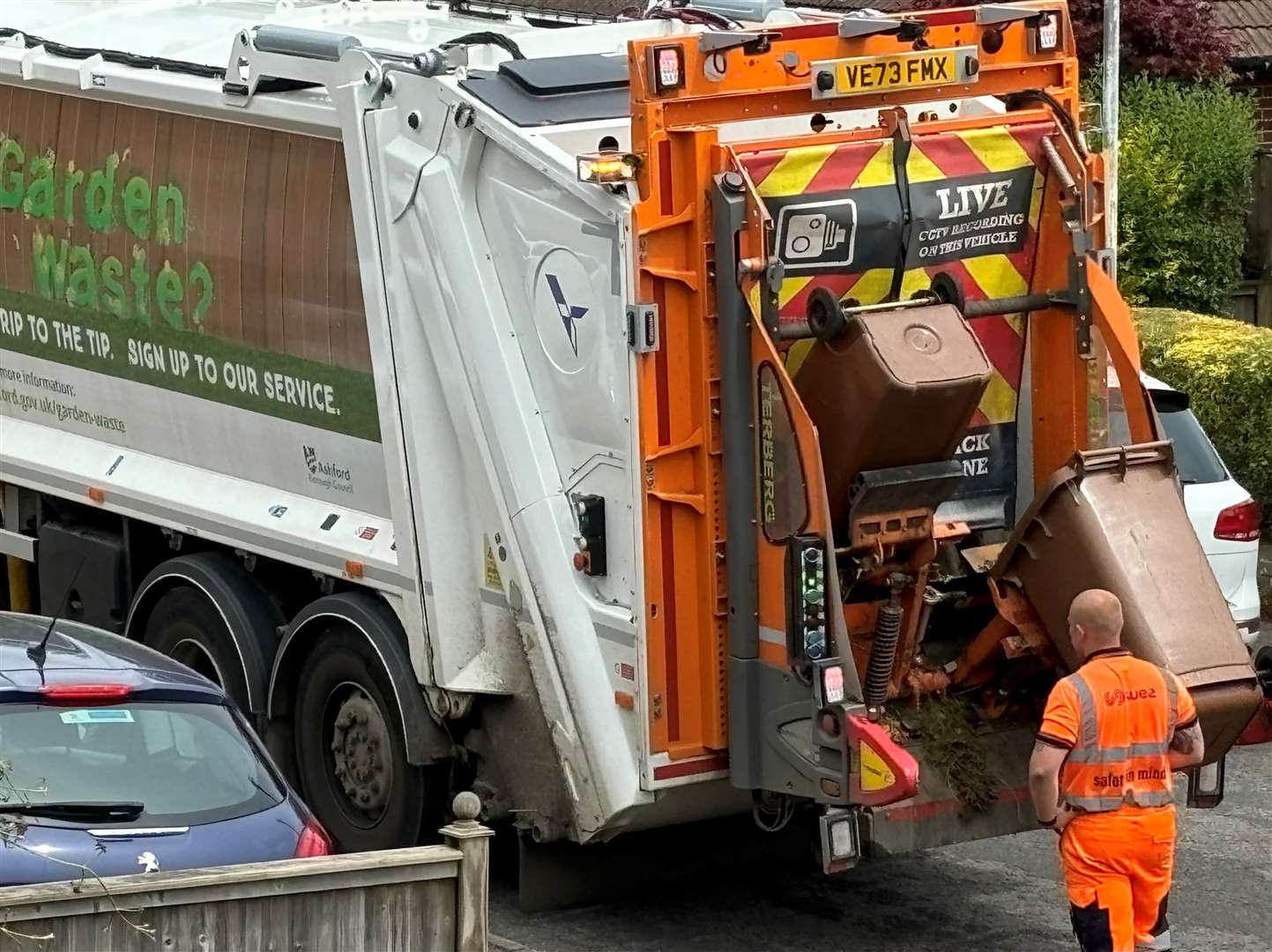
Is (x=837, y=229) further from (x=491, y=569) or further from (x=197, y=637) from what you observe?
(x=197, y=637)

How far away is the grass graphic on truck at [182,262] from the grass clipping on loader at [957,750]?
215cm

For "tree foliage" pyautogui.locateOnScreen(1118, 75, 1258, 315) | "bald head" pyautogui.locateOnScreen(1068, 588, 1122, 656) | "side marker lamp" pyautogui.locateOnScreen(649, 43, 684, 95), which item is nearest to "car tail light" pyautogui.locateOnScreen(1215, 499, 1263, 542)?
"bald head" pyautogui.locateOnScreen(1068, 588, 1122, 656)

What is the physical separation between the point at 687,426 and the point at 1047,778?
59.7 inches

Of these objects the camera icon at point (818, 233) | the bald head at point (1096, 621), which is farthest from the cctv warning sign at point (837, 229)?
the bald head at point (1096, 621)

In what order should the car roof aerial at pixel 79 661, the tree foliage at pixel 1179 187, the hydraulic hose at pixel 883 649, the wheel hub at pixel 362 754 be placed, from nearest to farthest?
the car roof aerial at pixel 79 661, the hydraulic hose at pixel 883 649, the wheel hub at pixel 362 754, the tree foliage at pixel 1179 187

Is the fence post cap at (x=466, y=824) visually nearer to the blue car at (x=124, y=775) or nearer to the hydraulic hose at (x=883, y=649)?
the blue car at (x=124, y=775)

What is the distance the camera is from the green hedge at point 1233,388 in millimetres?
A: 12961

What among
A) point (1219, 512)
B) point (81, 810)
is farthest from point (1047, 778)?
point (1219, 512)

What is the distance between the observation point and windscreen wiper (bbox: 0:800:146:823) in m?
6.29

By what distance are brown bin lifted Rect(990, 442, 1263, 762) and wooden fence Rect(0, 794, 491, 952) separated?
2.15m

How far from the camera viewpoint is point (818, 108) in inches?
293

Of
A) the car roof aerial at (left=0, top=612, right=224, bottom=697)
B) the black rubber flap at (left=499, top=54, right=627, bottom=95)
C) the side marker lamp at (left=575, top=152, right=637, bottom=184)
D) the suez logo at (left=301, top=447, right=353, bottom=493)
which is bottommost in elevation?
the car roof aerial at (left=0, top=612, right=224, bottom=697)

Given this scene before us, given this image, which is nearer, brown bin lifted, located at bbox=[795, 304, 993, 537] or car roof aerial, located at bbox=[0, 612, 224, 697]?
car roof aerial, located at bbox=[0, 612, 224, 697]

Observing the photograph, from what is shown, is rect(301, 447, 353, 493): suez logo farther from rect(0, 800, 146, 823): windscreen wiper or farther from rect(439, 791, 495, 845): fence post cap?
rect(439, 791, 495, 845): fence post cap
